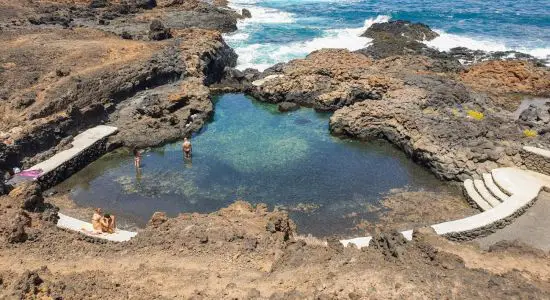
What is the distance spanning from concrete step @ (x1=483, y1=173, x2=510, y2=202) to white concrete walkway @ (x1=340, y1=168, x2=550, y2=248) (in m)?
0.02

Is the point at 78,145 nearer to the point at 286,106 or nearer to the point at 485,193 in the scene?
the point at 286,106

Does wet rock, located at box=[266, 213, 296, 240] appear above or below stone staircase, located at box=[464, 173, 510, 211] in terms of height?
above

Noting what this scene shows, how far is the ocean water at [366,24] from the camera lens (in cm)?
4759

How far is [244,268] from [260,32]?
1768 inches

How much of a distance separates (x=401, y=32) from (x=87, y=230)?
4165 centimetres

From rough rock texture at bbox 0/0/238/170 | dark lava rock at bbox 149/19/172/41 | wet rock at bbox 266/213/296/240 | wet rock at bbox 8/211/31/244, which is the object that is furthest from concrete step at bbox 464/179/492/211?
dark lava rock at bbox 149/19/172/41

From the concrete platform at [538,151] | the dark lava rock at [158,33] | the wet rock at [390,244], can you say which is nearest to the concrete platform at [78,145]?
the dark lava rock at [158,33]

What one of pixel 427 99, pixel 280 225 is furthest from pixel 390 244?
pixel 427 99

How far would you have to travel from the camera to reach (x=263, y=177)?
75.5 feet

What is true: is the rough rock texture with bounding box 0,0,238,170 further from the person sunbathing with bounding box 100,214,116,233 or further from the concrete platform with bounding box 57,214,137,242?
the person sunbathing with bounding box 100,214,116,233

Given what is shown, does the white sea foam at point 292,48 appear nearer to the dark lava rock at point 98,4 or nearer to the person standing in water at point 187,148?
the person standing in water at point 187,148

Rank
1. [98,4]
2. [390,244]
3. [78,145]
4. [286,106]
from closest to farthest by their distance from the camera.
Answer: [390,244], [78,145], [286,106], [98,4]

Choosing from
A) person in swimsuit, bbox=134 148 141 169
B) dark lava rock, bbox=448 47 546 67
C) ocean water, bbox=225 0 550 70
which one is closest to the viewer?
person in swimsuit, bbox=134 148 141 169

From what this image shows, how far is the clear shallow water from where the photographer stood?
20391 mm
